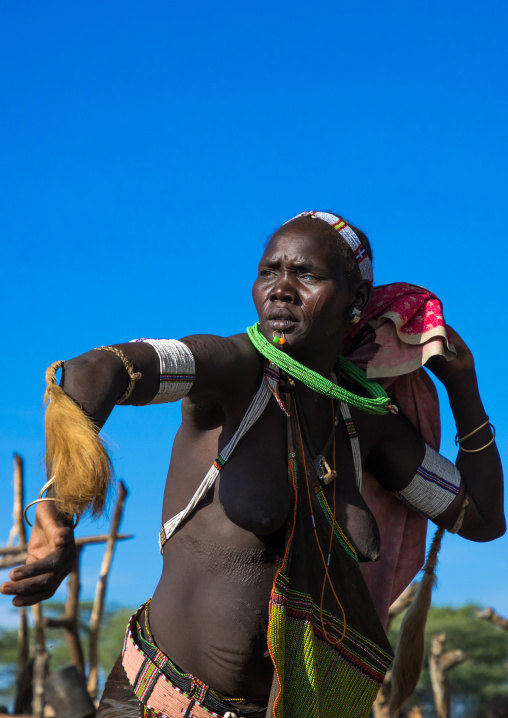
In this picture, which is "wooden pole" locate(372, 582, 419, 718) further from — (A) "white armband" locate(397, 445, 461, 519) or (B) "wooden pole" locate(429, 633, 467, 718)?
(A) "white armband" locate(397, 445, 461, 519)

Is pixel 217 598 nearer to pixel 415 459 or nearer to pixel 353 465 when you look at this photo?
pixel 353 465

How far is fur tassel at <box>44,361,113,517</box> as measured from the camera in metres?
2.36

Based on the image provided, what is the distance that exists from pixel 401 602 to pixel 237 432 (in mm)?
6295

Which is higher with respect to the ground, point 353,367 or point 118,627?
point 353,367

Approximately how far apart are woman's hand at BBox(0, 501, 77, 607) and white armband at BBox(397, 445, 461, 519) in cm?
189

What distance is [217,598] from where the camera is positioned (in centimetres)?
311

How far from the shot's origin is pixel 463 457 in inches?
157

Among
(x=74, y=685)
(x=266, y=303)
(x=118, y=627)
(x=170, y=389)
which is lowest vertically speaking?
(x=118, y=627)

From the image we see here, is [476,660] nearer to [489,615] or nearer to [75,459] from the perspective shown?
[489,615]

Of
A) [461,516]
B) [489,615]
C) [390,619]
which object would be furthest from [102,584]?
[461,516]

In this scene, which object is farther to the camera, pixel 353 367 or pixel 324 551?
pixel 353 367

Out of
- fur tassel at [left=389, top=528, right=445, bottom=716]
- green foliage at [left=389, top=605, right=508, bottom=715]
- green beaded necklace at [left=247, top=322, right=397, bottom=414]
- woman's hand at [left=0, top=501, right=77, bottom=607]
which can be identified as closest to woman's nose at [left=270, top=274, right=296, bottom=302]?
green beaded necklace at [left=247, top=322, right=397, bottom=414]

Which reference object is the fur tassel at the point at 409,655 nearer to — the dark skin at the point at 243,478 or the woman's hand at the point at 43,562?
the dark skin at the point at 243,478

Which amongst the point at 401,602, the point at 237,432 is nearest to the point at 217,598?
the point at 237,432
